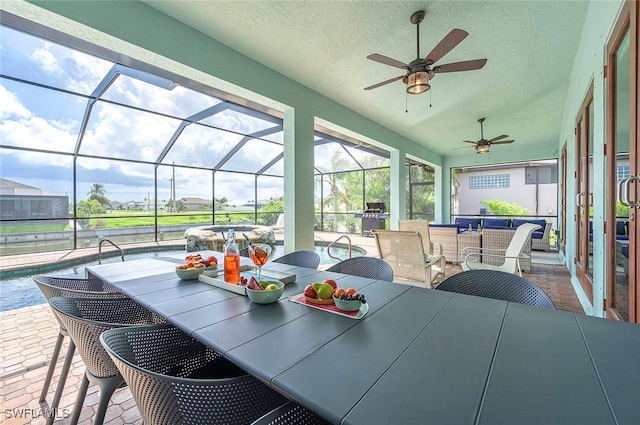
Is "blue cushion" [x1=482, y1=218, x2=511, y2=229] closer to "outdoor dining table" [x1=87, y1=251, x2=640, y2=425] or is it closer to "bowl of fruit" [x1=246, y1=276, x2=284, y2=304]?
"outdoor dining table" [x1=87, y1=251, x2=640, y2=425]

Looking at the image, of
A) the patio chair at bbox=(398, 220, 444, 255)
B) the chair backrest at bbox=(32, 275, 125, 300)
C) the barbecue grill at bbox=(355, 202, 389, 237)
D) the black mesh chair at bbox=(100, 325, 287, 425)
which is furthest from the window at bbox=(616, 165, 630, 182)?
the barbecue grill at bbox=(355, 202, 389, 237)

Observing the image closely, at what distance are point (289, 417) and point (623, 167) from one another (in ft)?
8.40

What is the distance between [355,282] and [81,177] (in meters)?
7.02

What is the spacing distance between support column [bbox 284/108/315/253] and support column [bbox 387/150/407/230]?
3.00 m

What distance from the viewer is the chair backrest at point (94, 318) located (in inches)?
46.0

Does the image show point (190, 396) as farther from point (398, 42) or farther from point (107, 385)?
point (398, 42)

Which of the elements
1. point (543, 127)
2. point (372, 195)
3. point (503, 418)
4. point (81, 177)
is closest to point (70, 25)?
point (503, 418)

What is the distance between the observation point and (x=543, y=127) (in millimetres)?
6301

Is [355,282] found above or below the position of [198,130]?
below

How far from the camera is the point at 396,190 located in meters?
6.35

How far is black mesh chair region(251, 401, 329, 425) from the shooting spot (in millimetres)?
702

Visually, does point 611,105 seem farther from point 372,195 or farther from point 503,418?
point 372,195

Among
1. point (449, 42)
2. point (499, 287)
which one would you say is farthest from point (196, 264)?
point (449, 42)

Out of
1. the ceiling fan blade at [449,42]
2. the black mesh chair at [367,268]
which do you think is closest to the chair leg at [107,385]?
the black mesh chair at [367,268]
